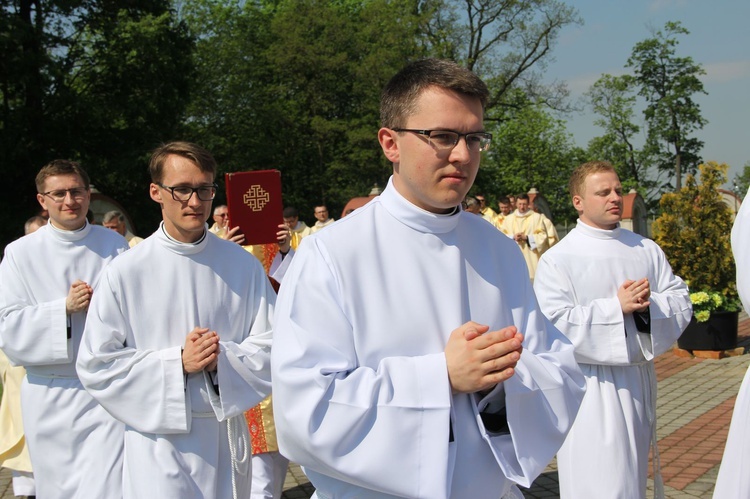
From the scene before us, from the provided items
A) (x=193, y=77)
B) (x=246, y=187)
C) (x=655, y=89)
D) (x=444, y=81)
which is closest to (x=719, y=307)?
(x=246, y=187)

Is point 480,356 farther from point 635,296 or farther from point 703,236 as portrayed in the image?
point 703,236

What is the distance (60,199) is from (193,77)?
82.0ft

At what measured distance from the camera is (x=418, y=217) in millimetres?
2789

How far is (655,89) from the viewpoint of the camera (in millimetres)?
44219

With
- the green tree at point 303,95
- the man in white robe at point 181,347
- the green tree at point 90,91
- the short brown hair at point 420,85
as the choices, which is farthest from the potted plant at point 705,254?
the green tree at point 303,95

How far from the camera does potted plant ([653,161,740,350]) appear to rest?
12.2 m

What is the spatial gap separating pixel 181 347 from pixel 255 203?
2199 millimetres

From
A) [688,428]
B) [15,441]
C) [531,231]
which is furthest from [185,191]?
[531,231]

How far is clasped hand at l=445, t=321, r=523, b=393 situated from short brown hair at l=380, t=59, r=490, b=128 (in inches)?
26.8

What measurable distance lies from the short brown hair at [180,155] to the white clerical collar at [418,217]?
189 centimetres

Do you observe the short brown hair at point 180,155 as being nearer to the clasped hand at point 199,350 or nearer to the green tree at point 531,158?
the clasped hand at point 199,350

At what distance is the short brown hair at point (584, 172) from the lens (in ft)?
18.2

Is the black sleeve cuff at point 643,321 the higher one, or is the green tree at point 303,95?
the green tree at point 303,95

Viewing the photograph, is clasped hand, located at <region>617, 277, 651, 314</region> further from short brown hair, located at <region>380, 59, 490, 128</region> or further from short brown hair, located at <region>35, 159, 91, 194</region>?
short brown hair, located at <region>35, 159, 91, 194</region>
